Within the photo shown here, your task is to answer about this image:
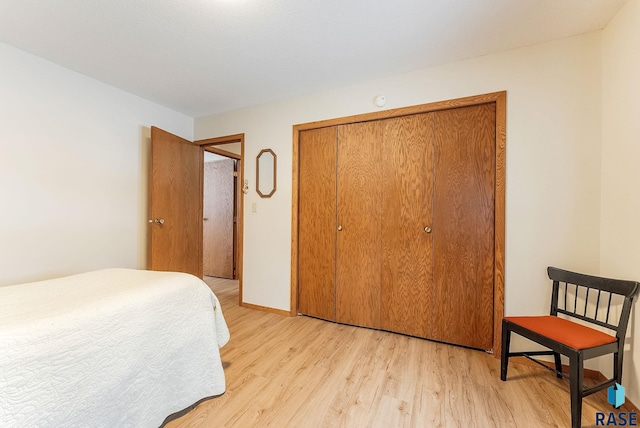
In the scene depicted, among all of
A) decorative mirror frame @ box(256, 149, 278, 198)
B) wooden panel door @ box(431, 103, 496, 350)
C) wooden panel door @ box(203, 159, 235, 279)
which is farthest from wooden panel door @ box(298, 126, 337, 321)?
wooden panel door @ box(203, 159, 235, 279)

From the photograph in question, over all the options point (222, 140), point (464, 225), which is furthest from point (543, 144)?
point (222, 140)

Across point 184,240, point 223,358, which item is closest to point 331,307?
point 223,358

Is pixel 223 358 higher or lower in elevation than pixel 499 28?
lower

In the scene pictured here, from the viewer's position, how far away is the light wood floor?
140 cm

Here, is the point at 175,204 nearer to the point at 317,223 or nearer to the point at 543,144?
the point at 317,223

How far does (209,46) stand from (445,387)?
9.29 feet

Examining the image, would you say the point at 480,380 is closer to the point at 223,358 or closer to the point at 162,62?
the point at 223,358

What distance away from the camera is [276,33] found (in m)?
1.81

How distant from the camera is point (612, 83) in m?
1.63

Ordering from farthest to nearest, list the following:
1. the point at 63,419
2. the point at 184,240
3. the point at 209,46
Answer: the point at 184,240
the point at 209,46
the point at 63,419

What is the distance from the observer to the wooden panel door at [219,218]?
14.9 ft

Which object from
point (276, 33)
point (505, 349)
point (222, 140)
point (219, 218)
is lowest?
point (505, 349)

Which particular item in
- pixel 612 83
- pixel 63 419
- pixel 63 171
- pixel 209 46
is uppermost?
pixel 209 46

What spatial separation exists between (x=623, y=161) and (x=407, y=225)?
1329 millimetres
